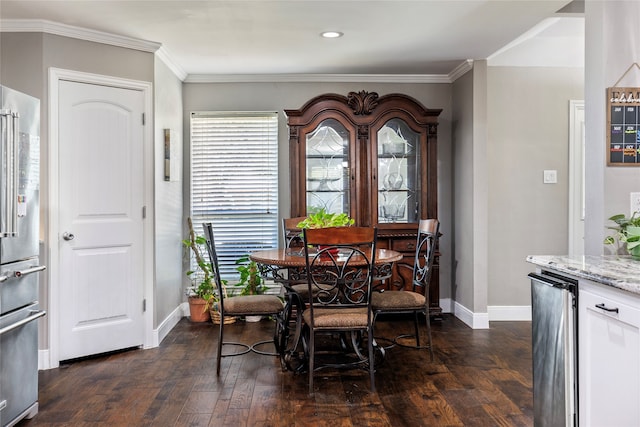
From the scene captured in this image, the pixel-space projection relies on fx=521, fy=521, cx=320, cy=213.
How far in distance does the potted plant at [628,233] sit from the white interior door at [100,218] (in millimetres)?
3206

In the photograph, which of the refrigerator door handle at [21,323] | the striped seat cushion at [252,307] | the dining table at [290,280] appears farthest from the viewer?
the striped seat cushion at [252,307]

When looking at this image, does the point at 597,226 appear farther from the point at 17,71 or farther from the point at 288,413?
the point at 17,71

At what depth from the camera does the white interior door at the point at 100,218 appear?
369cm

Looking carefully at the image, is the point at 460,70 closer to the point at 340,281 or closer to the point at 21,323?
the point at 340,281

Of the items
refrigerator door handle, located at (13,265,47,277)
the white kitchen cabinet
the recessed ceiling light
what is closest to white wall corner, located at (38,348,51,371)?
refrigerator door handle, located at (13,265,47,277)

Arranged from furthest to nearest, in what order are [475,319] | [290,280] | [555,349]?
[475,319], [290,280], [555,349]

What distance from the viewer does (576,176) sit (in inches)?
191

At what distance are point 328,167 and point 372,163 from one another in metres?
0.42

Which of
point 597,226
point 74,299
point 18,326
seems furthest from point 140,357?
point 597,226

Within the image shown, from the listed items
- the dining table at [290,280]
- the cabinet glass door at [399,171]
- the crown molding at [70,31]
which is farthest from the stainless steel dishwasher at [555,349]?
→ the crown molding at [70,31]

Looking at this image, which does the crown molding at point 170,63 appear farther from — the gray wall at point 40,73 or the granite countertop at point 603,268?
the granite countertop at point 603,268

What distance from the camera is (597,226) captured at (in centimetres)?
249

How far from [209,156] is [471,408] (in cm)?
350

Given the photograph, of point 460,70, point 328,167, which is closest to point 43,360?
point 328,167
